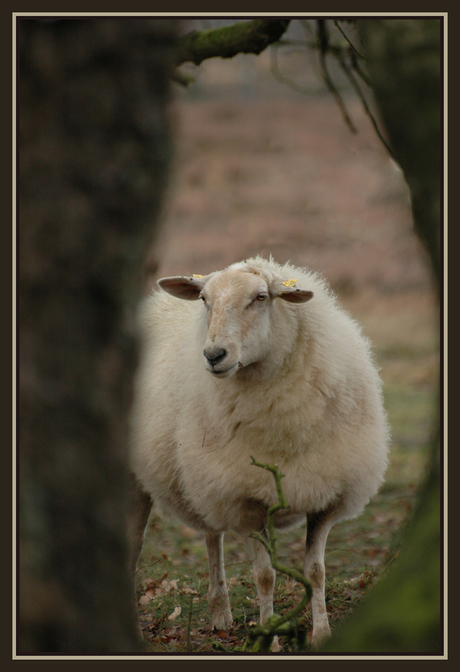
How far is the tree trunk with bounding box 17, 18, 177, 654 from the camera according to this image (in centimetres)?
137

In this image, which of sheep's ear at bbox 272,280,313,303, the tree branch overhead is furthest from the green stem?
the tree branch overhead

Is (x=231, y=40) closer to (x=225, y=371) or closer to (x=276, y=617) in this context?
(x=225, y=371)

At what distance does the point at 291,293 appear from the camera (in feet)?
12.6

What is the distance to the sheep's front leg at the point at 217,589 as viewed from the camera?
15.4ft

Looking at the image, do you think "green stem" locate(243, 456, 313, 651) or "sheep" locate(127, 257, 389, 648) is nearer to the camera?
"green stem" locate(243, 456, 313, 651)

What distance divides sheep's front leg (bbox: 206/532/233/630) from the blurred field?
11cm

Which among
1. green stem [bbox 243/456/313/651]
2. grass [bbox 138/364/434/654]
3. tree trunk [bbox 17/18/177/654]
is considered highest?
tree trunk [bbox 17/18/177/654]

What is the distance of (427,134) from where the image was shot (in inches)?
101

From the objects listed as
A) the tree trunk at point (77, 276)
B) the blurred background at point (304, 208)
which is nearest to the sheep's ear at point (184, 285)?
the tree trunk at point (77, 276)

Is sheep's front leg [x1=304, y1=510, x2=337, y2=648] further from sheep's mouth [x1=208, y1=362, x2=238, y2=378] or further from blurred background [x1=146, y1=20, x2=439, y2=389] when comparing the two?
blurred background [x1=146, y1=20, x2=439, y2=389]

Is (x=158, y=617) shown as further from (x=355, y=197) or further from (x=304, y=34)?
(x=355, y=197)

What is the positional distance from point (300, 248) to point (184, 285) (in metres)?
10.7

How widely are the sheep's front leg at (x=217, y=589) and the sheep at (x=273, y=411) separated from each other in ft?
2.31

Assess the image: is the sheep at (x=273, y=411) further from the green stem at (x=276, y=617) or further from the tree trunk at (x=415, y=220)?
the tree trunk at (x=415, y=220)
